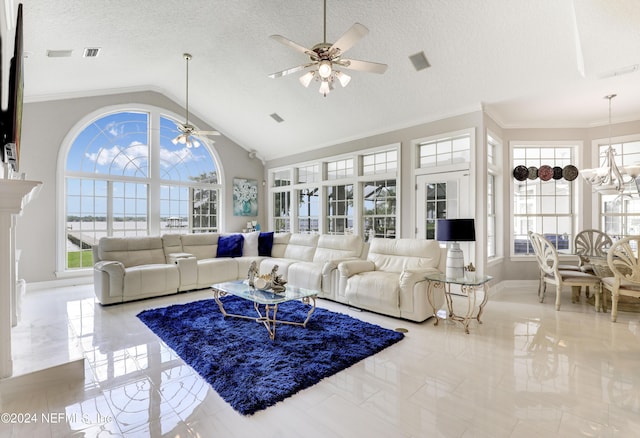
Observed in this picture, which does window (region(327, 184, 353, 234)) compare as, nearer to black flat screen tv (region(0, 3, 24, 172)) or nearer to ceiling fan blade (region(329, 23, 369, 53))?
ceiling fan blade (region(329, 23, 369, 53))

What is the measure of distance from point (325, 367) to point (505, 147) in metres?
5.16

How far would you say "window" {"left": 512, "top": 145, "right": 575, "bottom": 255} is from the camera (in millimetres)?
5719

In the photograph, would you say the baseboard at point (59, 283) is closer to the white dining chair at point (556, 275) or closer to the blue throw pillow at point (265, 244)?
the blue throw pillow at point (265, 244)

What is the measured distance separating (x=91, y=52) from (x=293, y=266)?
4180 millimetres

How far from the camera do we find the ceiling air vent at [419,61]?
4148 millimetres

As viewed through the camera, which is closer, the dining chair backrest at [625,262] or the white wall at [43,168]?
the dining chair backrest at [625,262]

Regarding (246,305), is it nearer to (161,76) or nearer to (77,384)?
(77,384)

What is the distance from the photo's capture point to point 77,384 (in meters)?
2.35

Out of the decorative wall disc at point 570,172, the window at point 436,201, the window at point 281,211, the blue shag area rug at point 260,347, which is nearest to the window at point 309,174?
the window at point 281,211

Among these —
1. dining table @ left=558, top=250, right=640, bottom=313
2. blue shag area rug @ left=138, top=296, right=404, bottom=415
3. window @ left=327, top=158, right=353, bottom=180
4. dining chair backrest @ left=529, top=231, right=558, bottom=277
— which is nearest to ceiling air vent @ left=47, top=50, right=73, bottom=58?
blue shag area rug @ left=138, top=296, right=404, bottom=415

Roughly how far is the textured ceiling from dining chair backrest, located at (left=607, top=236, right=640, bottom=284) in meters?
2.13

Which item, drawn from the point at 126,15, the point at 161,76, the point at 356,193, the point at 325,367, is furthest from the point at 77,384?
the point at 161,76

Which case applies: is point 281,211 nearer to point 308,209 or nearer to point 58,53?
point 308,209

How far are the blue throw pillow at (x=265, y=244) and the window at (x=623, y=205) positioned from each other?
5.93 m
